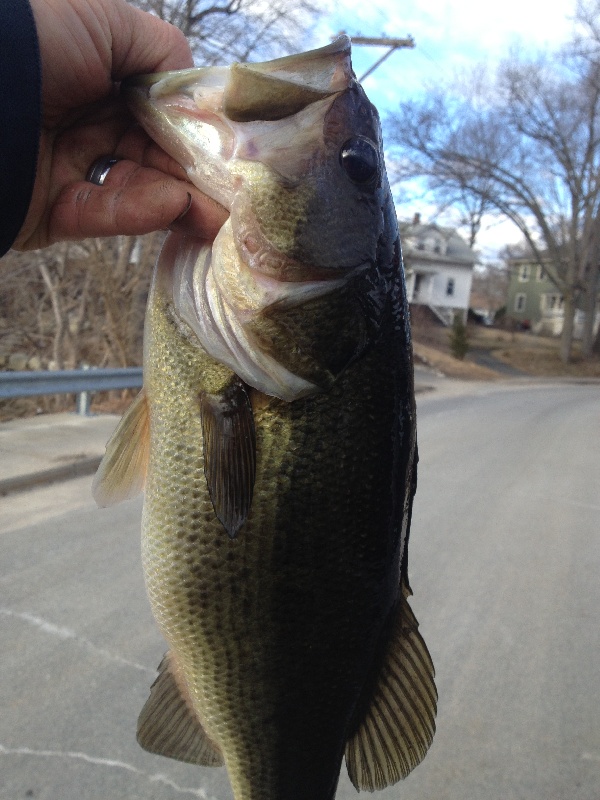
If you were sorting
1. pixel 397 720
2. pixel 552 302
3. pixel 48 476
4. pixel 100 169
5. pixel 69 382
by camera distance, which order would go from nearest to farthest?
1. pixel 397 720
2. pixel 100 169
3. pixel 48 476
4. pixel 69 382
5. pixel 552 302

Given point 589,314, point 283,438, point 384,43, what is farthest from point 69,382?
point 589,314

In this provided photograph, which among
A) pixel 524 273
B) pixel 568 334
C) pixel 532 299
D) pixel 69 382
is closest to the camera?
pixel 69 382

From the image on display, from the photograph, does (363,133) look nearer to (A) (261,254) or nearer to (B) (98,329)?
(A) (261,254)

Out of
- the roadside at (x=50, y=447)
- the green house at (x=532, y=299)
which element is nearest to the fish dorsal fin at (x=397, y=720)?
the roadside at (x=50, y=447)

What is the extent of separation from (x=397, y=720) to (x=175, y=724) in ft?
1.67

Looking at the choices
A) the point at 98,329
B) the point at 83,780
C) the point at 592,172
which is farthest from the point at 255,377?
the point at 592,172

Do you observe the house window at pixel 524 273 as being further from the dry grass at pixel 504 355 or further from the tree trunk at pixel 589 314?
the tree trunk at pixel 589 314

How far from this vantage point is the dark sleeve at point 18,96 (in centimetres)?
132

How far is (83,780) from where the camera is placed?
2.64 meters

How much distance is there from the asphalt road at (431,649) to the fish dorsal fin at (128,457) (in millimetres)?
1662

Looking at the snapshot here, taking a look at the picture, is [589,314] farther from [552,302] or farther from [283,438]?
[283,438]

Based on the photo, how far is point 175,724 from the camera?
1.61 metres

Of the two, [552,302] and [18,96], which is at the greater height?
[552,302]

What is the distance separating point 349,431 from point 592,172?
36534mm
